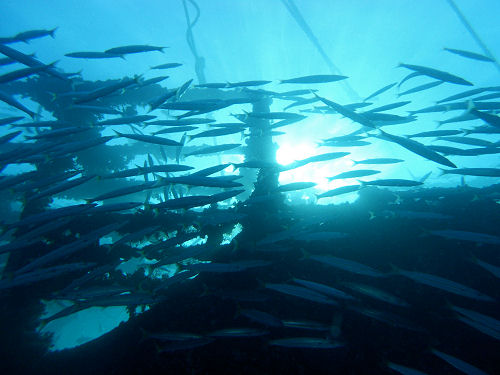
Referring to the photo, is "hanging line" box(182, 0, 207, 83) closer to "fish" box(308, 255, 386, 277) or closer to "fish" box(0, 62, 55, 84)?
"fish" box(0, 62, 55, 84)

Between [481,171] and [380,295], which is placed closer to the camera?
[380,295]

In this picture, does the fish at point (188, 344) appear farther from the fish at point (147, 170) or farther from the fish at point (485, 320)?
the fish at point (485, 320)

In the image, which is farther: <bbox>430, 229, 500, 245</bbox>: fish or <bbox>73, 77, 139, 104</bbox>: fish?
<bbox>73, 77, 139, 104</bbox>: fish

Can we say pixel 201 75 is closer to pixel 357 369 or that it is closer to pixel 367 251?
pixel 367 251

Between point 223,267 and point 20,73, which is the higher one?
point 20,73

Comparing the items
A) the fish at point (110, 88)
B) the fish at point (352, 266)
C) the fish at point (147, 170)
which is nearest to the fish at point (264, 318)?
the fish at point (352, 266)

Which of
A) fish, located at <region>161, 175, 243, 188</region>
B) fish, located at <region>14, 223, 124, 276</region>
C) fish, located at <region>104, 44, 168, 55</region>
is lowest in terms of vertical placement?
fish, located at <region>14, 223, 124, 276</region>

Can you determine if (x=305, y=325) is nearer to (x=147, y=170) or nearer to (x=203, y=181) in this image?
(x=203, y=181)

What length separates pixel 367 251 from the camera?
4789mm

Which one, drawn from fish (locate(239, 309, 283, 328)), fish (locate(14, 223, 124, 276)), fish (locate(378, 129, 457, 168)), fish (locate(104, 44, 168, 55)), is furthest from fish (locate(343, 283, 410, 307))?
fish (locate(104, 44, 168, 55))

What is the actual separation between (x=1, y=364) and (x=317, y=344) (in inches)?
262

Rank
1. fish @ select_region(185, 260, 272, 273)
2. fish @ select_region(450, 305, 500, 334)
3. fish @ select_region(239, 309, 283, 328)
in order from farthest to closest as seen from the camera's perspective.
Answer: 1. fish @ select_region(185, 260, 272, 273)
2. fish @ select_region(239, 309, 283, 328)
3. fish @ select_region(450, 305, 500, 334)

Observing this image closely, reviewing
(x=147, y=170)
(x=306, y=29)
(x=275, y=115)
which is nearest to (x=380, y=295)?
(x=275, y=115)

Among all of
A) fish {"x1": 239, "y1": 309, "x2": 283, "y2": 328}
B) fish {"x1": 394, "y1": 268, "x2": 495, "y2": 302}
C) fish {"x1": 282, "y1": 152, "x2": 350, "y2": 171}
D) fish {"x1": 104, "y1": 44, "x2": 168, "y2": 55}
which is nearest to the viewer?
fish {"x1": 394, "y1": 268, "x2": 495, "y2": 302}
